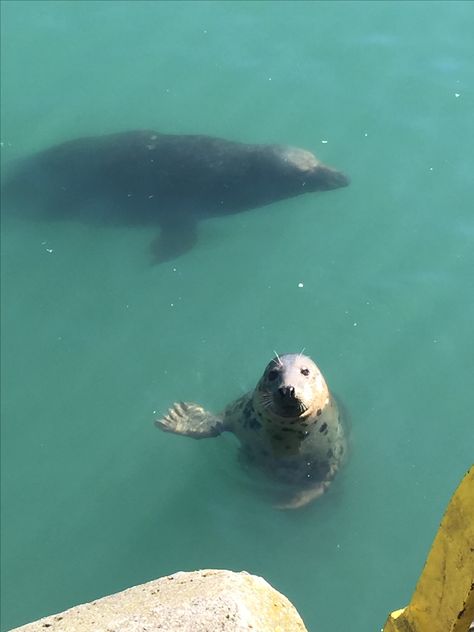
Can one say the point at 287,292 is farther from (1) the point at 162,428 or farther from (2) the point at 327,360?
(1) the point at 162,428

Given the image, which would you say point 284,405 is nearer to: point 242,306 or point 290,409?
point 290,409

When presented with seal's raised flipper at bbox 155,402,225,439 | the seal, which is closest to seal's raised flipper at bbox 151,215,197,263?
seal's raised flipper at bbox 155,402,225,439

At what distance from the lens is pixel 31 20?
38.7 feet

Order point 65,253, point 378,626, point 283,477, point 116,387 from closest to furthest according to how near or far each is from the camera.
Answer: point 378,626
point 283,477
point 116,387
point 65,253

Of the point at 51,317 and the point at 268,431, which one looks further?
the point at 51,317

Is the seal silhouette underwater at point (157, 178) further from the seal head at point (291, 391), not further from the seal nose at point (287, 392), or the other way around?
the seal nose at point (287, 392)

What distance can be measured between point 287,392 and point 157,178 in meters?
4.65

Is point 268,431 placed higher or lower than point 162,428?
higher

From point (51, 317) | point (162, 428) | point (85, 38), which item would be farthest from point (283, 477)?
point (85, 38)

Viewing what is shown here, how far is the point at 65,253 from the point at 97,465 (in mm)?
2687

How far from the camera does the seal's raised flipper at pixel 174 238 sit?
9.20m

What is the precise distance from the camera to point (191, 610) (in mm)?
4148

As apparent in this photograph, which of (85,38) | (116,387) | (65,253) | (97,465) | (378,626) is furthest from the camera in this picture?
(85,38)

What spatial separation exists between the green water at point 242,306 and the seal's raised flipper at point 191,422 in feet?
0.92
